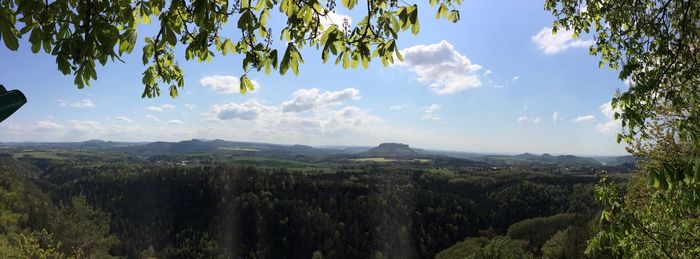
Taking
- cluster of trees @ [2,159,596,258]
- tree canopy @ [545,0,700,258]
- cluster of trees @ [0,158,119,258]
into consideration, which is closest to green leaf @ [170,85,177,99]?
tree canopy @ [545,0,700,258]

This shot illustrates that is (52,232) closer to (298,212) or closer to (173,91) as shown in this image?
(173,91)

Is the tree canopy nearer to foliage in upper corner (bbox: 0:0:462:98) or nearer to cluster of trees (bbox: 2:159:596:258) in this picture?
foliage in upper corner (bbox: 0:0:462:98)

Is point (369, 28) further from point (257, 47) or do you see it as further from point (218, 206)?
point (218, 206)

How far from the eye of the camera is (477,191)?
193000 mm

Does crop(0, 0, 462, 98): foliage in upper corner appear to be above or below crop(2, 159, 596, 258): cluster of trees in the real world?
above

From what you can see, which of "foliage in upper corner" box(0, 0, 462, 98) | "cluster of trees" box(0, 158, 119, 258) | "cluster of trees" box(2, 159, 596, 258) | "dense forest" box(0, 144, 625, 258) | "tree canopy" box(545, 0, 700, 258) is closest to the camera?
"foliage in upper corner" box(0, 0, 462, 98)

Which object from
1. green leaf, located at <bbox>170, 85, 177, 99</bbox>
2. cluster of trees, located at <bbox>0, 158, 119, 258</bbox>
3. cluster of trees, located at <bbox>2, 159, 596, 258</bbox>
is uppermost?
green leaf, located at <bbox>170, 85, 177, 99</bbox>

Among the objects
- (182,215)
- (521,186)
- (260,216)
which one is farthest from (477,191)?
(182,215)

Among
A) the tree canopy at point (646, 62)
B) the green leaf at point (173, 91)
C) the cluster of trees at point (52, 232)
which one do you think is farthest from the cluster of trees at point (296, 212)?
the green leaf at point (173, 91)

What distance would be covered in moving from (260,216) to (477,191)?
9340cm

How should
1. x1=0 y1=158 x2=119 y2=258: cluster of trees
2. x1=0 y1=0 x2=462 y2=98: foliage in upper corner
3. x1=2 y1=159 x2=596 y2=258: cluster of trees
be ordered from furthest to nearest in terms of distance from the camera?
x1=2 y1=159 x2=596 y2=258: cluster of trees
x1=0 y1=158 x2=119 y2=258: cluster of trees
x1=0 y1=0 x2=462 y2=98: foliage in upper corner

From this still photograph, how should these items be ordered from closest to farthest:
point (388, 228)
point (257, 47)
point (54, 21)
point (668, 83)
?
point (54, 21) → point (257, 47) → point (668, 83) → point (388, 228)

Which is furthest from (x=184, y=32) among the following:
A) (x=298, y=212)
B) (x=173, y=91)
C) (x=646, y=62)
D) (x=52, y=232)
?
(x=298, y=212)

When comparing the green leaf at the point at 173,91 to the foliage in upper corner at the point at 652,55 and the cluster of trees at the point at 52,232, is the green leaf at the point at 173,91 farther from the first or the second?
the cluster of trees at the point at 52,232
